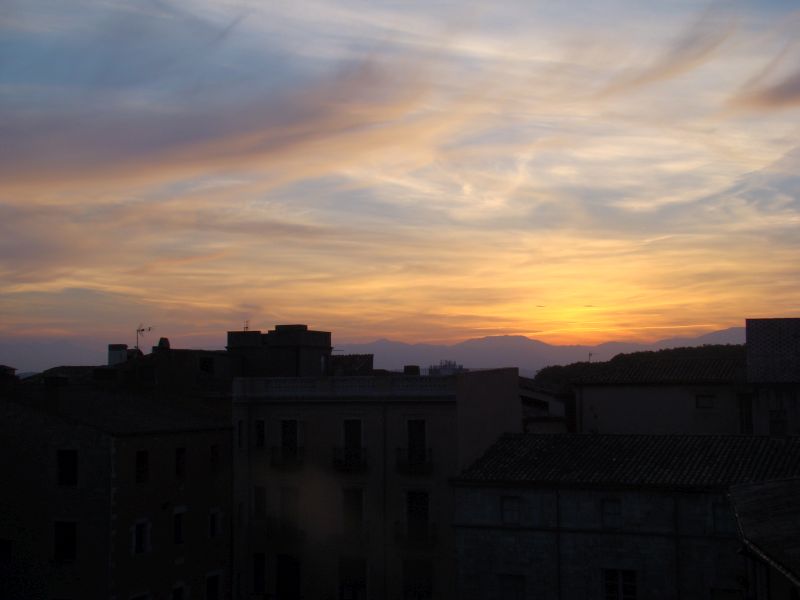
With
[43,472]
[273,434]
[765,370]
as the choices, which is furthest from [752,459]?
[43,472]

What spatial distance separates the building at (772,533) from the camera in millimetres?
17133

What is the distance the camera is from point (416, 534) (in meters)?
41.8

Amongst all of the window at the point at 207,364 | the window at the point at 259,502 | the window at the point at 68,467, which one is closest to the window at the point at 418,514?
the window at the point at 259,502

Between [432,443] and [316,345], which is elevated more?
[316,345]

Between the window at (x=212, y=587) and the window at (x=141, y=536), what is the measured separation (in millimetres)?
4922

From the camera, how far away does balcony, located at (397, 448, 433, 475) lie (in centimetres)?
4194

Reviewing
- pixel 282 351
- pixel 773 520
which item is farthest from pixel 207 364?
pixel 773 520

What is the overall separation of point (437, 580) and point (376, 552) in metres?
3.08

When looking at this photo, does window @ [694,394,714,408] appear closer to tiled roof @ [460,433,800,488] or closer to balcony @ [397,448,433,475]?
tiled roof @ [460,433,800,488]

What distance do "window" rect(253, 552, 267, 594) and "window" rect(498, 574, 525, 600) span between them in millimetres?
13468

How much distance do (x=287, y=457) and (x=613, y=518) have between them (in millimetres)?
16454

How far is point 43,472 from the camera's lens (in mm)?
41312

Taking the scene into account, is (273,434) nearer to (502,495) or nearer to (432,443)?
(432,443)

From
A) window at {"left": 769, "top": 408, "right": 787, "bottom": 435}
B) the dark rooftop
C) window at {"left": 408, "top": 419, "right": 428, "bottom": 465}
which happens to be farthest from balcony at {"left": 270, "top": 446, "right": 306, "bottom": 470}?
window at {"left": 769, "top": 408, "right": 787, "bottom": 435}
